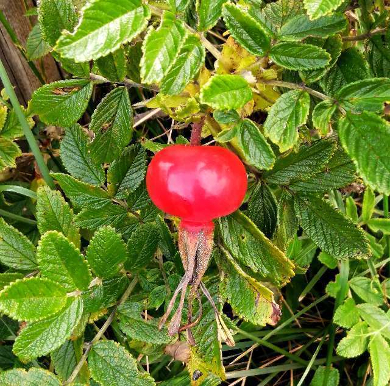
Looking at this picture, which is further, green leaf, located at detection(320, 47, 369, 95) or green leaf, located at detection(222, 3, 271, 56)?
green leaf, located at detection(320, 47, 369, 95)

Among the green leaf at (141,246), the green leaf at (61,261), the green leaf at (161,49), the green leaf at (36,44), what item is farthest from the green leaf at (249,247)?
the green leaf at (36,44)

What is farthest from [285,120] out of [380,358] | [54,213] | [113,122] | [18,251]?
[380,358]

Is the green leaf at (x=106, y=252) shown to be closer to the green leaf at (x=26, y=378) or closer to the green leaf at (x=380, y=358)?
the green leaf at (x=26, y=378)

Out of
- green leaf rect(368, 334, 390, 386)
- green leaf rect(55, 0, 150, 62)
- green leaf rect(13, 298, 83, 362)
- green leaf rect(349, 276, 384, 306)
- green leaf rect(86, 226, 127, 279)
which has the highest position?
green leaf rect(55, 0, 150, 62)

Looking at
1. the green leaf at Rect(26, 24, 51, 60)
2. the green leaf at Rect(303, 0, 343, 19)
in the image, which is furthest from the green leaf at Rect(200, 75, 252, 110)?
the green leaf at Rect(26, 24, 51, 60)

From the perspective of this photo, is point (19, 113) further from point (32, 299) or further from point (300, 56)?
point (300, 56)

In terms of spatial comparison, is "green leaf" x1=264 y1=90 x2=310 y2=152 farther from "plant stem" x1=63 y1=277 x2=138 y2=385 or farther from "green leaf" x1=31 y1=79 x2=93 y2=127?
"plant stem" x1=63 y1=277 x2=138 y2=385

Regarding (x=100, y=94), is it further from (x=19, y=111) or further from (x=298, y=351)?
(x=298, y=351)
